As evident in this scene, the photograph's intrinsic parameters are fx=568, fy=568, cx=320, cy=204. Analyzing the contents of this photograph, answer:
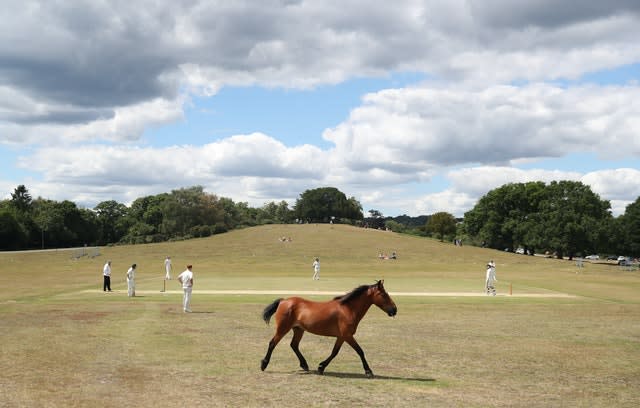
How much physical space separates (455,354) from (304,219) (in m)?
175

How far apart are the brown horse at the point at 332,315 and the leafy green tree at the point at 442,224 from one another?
408 ft

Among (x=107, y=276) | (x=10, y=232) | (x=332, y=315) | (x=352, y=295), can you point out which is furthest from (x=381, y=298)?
(x=10, y=232)

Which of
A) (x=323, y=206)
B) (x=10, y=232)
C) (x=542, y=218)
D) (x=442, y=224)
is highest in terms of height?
(x=323, y=206)

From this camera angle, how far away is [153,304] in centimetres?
3075

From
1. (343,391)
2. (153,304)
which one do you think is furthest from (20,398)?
(153,304)

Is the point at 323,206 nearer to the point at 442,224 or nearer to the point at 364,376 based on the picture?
the point at 442,224

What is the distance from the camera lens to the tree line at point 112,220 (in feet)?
412

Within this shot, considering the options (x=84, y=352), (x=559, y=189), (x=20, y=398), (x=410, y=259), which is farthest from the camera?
(x=559, y=189)

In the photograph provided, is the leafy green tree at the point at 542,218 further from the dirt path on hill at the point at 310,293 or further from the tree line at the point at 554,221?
the dirt path on hill at the point at 310,293

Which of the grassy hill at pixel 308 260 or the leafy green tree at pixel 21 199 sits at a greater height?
the leafy green tree at pixel 21 199

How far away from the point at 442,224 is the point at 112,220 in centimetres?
9631

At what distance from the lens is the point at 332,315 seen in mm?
12977

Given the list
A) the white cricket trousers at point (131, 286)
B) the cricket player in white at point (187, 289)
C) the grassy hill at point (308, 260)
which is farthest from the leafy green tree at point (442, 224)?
the cricket player in white at point (187, 289)

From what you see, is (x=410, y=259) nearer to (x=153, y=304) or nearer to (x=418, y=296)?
(x=418, y=296)
